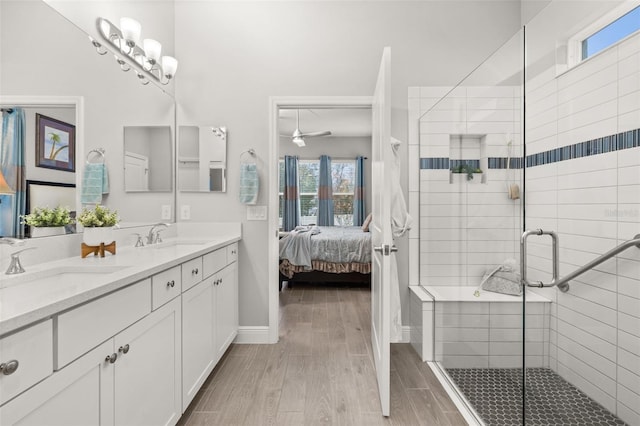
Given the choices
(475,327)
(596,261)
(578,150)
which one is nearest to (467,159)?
(578,150)

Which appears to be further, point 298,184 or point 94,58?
point 298,184

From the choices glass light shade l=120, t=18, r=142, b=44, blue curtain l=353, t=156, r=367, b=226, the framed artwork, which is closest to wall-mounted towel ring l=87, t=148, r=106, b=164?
the framed artwork

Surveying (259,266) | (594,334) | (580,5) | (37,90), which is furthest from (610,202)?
(37,90)

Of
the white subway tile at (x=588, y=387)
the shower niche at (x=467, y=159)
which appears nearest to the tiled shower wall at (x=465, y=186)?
the shower niche at (x=467, y=159)

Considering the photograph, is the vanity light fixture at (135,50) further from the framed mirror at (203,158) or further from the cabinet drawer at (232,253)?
the cabinet drawer at (232,253)

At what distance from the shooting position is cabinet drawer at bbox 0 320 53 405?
703 mm

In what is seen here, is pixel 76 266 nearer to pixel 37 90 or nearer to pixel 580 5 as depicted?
pixel 37 90

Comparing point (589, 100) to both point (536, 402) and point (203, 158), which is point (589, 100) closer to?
point (536, 402)

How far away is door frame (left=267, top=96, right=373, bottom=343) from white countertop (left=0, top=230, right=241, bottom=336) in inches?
34.4

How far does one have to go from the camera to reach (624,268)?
1411 mm

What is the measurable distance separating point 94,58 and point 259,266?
1.78m

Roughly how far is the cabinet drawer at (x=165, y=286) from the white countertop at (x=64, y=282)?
4cm

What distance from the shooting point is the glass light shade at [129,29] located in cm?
204

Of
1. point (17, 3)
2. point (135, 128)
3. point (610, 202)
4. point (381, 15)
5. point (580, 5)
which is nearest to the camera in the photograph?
point (17, 3)
